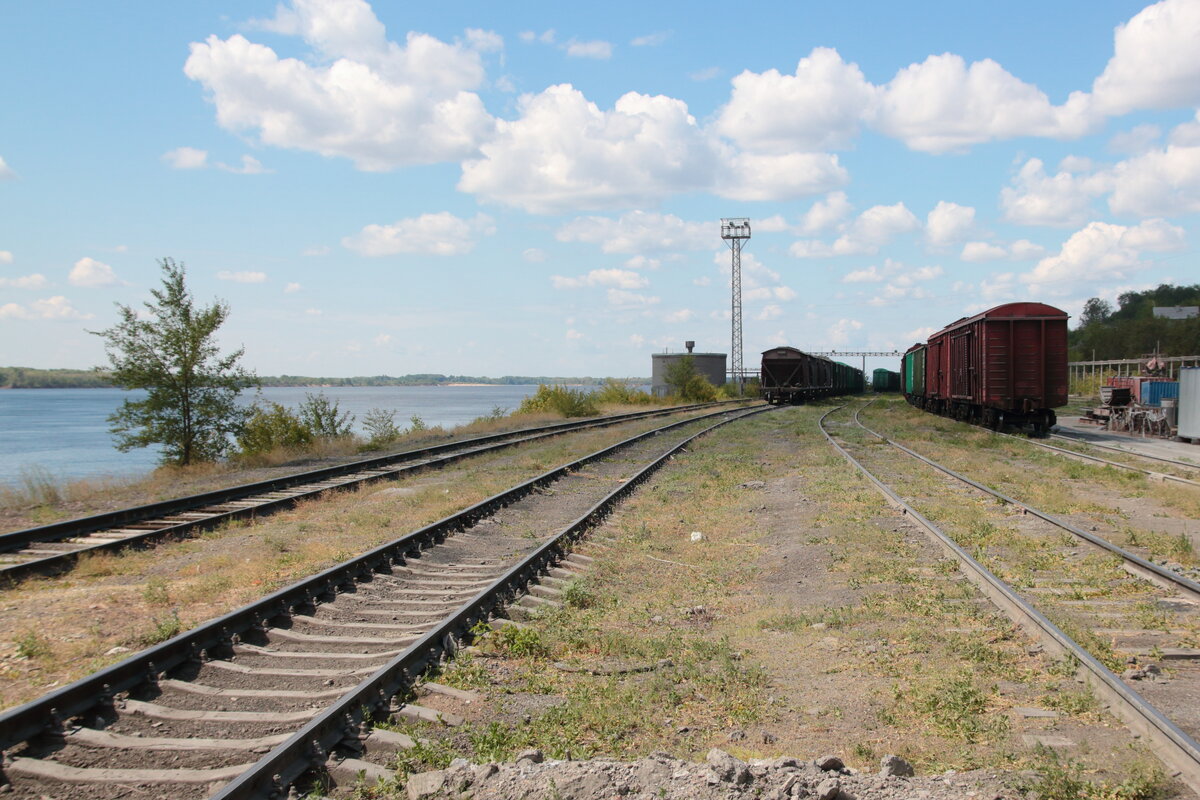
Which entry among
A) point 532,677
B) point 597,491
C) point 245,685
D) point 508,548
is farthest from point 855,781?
point 597,491

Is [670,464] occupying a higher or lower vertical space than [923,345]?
lower

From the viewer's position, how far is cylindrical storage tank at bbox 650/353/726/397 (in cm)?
7612

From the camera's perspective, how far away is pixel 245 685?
18.6 feet

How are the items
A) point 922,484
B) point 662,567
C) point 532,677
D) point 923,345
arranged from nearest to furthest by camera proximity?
Result: point 532,677 → point 662,567 → point 922,484 → point 923,345

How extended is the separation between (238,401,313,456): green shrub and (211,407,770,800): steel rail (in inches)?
823

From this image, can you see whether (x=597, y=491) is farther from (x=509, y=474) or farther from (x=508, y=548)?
(x=508, y=548)

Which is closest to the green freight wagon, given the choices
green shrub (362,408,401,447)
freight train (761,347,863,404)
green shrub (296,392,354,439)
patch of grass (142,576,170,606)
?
freight train (761,347,863,404)

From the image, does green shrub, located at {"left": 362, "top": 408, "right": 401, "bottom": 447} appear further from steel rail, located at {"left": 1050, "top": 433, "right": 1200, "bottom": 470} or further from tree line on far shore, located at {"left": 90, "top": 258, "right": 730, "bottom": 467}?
steel rail, located at {"left": 1050, "top": 433, "right": 1200, "bottom": 470}

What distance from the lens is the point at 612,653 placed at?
677 centimetres

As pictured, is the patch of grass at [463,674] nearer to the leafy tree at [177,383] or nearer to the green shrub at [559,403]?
the leafy tree at [177,383]

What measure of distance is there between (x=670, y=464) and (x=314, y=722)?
52.8 ft

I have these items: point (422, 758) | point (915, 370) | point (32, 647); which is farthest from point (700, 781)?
point (915, 370)

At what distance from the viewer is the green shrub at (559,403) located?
4712 cm

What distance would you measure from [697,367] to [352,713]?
79.4 meters
